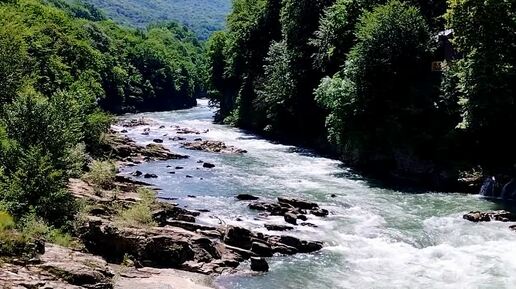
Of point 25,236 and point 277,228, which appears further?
point 277,228

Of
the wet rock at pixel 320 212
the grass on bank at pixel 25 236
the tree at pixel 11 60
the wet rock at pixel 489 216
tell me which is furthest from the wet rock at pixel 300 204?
the tree at pixel 11 60

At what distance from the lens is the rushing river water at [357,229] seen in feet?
77.8

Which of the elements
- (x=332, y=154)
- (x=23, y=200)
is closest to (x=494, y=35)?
(x=332, y=154)

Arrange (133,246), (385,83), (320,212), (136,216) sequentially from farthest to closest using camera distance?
1. (385,83)
2. (320,212)
3. (136,216)
4. (133,246)

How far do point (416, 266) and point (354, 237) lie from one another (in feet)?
15.6

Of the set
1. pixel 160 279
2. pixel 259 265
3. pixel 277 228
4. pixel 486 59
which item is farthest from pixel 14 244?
pixel 486 59

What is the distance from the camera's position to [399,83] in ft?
163

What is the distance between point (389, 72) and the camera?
161 feet

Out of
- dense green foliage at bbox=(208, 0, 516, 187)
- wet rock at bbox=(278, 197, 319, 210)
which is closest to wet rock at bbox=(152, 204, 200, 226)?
wet rock at bbox=(278, 197, 319, 210)

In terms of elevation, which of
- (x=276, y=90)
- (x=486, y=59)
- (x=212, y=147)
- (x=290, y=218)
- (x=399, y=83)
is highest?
(x=486, y=59)

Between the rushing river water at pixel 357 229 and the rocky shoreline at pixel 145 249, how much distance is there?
1.04m

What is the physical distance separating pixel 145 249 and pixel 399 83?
3276 cm

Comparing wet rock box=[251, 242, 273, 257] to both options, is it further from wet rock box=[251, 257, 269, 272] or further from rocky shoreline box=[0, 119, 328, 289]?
wet rock box=[251, 257, 269, 272]

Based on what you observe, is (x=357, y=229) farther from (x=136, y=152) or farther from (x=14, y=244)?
(x=136, y=152)
